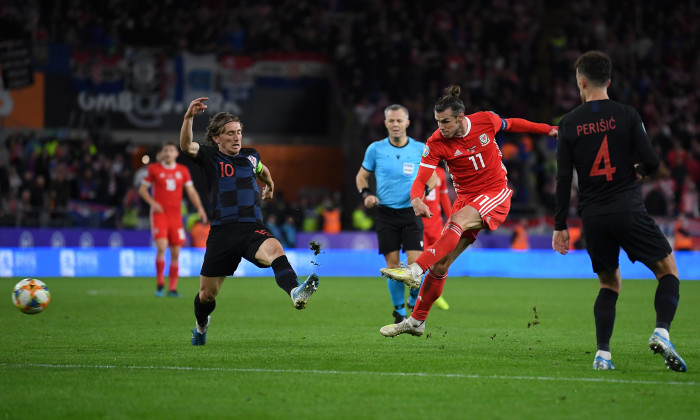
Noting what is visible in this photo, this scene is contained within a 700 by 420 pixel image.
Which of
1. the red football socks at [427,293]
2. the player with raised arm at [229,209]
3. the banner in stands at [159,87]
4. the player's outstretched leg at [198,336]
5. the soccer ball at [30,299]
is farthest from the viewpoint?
the banner in stands at [159,87]

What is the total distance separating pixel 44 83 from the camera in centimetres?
2819

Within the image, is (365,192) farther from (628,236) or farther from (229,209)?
(628,236)

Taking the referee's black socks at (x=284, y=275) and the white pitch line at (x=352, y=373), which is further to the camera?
the referee's black socks at (x=284, y=275)

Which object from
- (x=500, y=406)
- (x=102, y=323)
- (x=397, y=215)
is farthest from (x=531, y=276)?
(x=500, y=406)

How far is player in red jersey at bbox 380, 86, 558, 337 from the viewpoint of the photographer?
8.64 m

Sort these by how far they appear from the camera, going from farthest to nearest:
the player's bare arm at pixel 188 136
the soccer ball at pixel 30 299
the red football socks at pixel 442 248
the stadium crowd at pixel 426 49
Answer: the stadium crowd at pixel 426 49 → the soccer ball at pixel 30 299 → the red football socks at pixel 442 248 → the player's bare arm at pixel 188 136

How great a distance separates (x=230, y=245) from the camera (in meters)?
8.31

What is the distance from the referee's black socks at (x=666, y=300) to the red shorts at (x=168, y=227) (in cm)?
980

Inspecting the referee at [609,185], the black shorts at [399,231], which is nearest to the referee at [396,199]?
the black shorts at [399,231]

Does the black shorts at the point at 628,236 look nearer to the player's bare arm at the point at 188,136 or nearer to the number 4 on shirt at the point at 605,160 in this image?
the number 4 on shirt at the point at 605,160

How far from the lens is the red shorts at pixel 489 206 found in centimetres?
875

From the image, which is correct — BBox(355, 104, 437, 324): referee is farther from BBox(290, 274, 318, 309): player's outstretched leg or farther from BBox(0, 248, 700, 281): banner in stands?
BBox(0, 248, 700, 281): banner in stands

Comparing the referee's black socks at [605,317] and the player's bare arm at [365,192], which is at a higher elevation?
the player's bare arm at [365,192]

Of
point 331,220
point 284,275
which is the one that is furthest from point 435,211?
point 331,220
